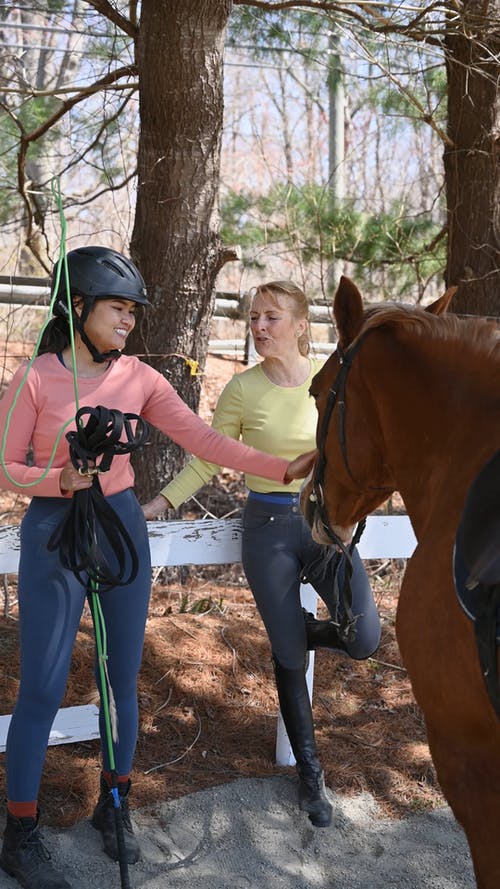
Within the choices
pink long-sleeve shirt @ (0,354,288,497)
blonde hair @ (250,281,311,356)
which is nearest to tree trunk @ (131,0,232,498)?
blonde hair @ (250,281,311,356)

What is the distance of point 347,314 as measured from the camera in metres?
2.68

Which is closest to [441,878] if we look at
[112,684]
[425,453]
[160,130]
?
[112,684]

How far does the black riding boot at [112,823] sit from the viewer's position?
10.6 ft

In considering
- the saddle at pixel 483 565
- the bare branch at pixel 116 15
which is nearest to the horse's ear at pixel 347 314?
the saddle at pixel 483 565

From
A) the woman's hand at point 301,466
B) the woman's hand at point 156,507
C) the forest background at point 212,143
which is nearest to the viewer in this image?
the woman's hand at point 301,466

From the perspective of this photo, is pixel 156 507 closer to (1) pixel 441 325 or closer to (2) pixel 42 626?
(2) pixel 42 626

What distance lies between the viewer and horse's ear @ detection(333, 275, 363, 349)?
2.63 metres

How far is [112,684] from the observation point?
316 centimetres

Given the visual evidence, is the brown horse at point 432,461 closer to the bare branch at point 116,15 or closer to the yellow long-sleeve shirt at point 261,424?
the yellow long-sleeve shirt at point 261,424

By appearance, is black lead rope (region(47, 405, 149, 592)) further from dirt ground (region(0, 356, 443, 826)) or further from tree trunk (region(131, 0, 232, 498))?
tree trunk (region(131, 0, 232, 498))

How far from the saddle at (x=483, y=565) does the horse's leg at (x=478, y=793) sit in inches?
12.1

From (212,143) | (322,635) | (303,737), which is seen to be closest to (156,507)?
(322,635)

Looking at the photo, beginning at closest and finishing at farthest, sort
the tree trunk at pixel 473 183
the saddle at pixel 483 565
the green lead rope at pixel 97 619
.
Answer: the saddle at pixel 483 565 → the green lead rope at pixel 97 619 → the tree trunk at pixel 473 183

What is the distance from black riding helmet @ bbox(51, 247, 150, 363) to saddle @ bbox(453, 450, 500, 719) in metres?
1.39
